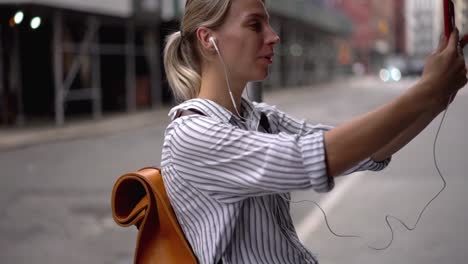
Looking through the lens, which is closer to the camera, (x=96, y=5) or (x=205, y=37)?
(x=205, y=37)

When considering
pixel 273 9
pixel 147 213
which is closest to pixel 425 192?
pixel 147 213

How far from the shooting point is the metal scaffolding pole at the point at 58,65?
17859 millimetres

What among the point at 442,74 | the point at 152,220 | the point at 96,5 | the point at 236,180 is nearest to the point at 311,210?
the point at 152,220

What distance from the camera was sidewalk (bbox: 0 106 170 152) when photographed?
1465 cm

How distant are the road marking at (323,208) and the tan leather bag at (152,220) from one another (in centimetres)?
395

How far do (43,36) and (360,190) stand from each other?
44.6 ft

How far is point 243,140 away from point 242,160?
0.04m

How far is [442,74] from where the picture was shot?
49.8 inches

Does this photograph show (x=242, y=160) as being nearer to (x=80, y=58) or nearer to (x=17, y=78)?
(x=17, y=78)

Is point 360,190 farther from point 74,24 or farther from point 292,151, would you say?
point 74,24

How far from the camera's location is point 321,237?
564 cm

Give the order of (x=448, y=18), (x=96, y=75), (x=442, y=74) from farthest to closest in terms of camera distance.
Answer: (x=96, y=75)
(x=448, y=18)
(x=442, y=74)

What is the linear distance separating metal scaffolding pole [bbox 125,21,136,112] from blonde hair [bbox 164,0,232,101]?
1970cm

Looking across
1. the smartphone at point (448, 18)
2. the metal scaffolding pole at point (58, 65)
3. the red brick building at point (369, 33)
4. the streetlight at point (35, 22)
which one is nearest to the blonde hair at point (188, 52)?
the smartphone at point (448, 18)
